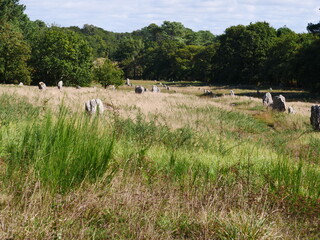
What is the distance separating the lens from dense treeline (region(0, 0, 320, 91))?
45534 millimetres

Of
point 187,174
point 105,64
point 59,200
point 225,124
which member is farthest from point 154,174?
point 105,64

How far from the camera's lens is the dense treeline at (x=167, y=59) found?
45.5 metres

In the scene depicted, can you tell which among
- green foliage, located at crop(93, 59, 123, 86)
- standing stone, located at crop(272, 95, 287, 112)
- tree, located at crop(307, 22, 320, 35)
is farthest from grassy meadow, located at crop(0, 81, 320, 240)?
tree, located at crop(307, 22, 320, 35)

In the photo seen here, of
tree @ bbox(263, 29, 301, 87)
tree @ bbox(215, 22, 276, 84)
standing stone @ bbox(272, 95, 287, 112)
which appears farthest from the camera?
tree @ bbox(215, 22, 276, 84)

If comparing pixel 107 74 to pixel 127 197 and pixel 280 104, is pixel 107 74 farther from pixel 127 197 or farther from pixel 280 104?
pixel 127 197

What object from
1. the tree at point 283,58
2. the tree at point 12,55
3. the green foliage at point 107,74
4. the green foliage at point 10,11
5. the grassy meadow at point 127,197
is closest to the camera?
the grassy meadow at point 127,197

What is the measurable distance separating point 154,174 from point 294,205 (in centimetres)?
166

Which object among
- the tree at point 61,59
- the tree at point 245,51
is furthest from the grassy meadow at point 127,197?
the tree at point 245,51

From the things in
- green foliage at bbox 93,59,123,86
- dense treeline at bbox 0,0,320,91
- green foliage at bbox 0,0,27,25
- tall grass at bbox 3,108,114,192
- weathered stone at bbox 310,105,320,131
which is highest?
green foliage at bbox 0,0,27,25

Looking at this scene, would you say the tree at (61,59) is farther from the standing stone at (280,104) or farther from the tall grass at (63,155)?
the tall grass at (63,155)

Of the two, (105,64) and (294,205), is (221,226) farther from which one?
(105,64)

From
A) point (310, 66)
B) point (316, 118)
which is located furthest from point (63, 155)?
point (310, 66)

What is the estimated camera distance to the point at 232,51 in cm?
6938

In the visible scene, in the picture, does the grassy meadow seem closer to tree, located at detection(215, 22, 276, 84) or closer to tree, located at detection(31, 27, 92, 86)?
tree, located at detection(31, 27, 92, 86)
